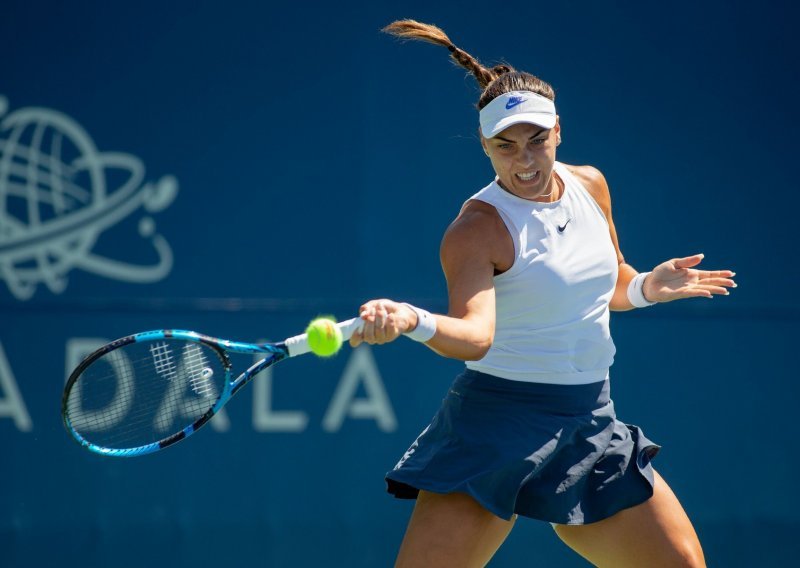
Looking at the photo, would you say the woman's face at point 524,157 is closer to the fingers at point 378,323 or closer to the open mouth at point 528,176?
the open mouth at point 528,176

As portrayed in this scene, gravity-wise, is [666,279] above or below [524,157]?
below

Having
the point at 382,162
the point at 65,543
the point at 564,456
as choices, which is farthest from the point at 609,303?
the point at 65,543

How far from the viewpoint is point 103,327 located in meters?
4.63

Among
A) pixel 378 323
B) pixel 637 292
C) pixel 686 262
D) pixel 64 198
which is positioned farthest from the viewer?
pixel 64 198

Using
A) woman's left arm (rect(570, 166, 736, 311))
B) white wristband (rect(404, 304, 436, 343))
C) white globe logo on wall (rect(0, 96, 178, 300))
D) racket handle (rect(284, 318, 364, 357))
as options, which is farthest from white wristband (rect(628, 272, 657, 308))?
white globe logo on wall (rect(0, 96, 178, 300))

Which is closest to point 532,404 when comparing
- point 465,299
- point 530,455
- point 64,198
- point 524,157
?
point 530,455

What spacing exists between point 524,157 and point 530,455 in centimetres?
71

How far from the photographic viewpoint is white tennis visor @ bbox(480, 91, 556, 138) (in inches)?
115

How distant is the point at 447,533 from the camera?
2.80 metres

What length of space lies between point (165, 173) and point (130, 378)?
30.9 inches

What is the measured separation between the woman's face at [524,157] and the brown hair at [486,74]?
0.39ft

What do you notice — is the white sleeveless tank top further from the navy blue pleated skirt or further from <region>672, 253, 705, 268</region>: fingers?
<region>672, 253, 705, 268</region>: fingers

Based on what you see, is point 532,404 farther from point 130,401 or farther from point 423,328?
point 130,401

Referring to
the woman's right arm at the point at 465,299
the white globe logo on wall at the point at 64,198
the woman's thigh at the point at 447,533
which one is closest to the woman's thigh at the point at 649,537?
the woman's thigh at the point at 447,533
